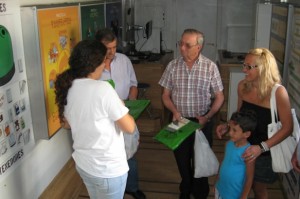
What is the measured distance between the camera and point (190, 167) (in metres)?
2.84

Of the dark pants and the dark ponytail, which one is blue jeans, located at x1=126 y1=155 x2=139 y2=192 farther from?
the dark ponytail

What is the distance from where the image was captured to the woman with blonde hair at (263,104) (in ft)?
6.86

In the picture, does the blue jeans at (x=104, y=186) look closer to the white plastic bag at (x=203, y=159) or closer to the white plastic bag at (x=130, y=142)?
the white plastic bag at (x=130, y=142)

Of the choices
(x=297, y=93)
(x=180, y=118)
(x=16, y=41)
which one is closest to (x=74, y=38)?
(x=16, y=41)

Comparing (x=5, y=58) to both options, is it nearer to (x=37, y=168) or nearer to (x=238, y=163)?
(x=37, y=168)

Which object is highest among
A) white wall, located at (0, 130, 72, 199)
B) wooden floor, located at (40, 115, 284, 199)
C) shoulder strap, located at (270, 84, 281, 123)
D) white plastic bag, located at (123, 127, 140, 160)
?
shoulder strap, located at (270, 84, 281, 123)

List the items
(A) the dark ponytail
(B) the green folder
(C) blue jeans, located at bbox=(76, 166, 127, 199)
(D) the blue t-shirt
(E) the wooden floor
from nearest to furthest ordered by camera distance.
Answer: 1. (A) the dark ponytail
2. (C) blue jeans, located at bbox=(76, 166, 127, 199)
3. (D) the blue t-shirt
4. (B) the green folder
5. (E) the wooden floor

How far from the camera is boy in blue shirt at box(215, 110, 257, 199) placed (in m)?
2.13

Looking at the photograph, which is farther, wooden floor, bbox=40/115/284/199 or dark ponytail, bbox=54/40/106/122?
wooden floor, bbox=40/115/284/199

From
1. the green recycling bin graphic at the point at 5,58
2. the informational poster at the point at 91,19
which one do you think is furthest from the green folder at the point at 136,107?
the informational poster at the point at 91,19

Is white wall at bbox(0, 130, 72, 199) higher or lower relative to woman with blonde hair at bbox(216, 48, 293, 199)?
lower

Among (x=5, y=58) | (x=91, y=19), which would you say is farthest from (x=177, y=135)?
(x=91, y=19)

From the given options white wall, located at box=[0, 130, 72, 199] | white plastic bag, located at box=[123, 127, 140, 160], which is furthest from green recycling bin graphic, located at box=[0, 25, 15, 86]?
white plastic bag, located at box=[123, 127, 140, 160]

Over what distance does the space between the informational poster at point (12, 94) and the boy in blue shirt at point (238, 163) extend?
1.34 m
